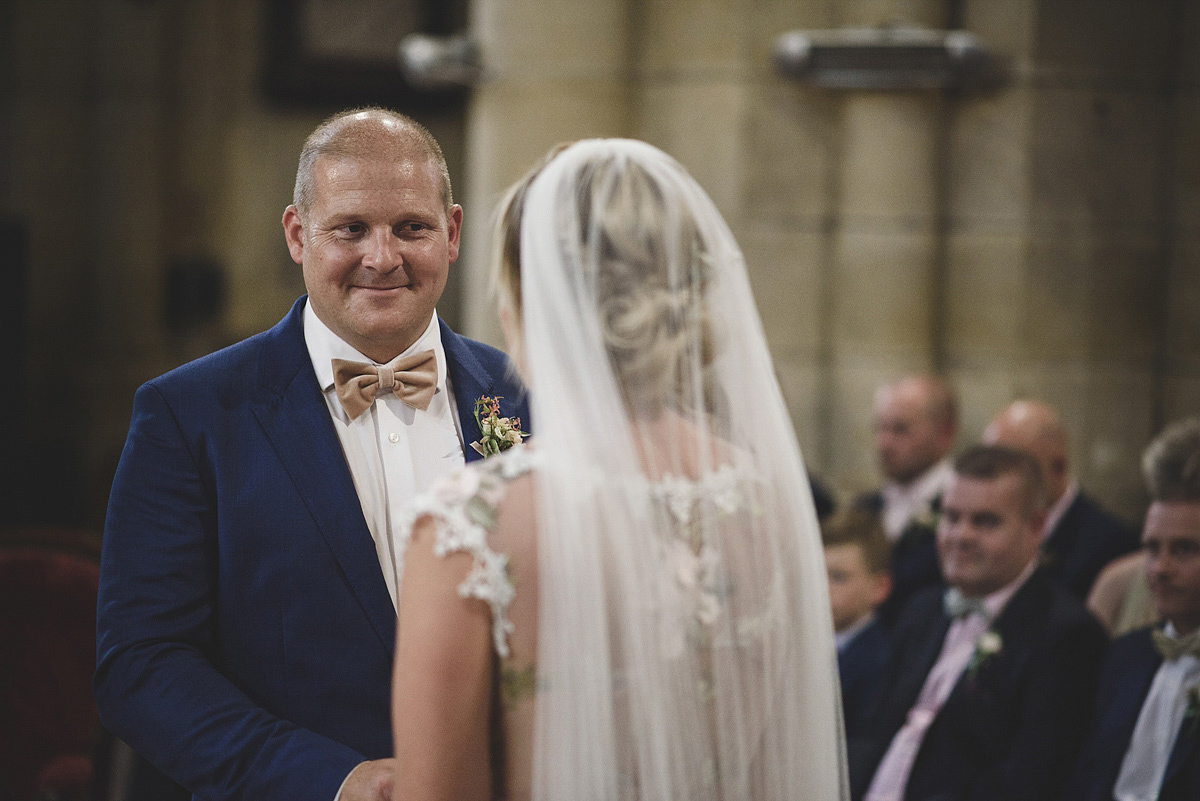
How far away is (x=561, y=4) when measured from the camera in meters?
5.12

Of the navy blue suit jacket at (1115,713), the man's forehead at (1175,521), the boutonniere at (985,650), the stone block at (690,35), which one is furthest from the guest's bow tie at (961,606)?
the stone block at (690,35)

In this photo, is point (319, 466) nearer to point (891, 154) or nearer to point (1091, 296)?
point (891, 154)

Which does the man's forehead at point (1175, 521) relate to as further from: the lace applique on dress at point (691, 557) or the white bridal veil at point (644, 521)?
the lace applique on dress at point (691, 557)

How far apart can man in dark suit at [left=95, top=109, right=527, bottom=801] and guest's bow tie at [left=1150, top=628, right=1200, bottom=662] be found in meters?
1.80

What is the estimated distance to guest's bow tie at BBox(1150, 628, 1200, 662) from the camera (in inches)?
115

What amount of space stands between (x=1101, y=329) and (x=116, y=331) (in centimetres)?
456

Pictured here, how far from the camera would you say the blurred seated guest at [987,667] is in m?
3.14

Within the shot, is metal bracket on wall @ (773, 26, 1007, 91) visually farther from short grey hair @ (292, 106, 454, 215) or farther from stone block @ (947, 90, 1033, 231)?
short grey hair @ (292, 106, 454, 215)

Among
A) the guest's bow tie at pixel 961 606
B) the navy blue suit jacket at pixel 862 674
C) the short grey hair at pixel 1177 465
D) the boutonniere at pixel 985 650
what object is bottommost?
the navy blue suit jacket at pixel 862 674

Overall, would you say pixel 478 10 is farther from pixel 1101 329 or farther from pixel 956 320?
pixel 1101 329

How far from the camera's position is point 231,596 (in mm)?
1908

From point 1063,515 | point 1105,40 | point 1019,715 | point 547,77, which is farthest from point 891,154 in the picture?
point 1019,715

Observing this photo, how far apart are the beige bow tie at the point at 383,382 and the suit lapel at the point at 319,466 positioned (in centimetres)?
5

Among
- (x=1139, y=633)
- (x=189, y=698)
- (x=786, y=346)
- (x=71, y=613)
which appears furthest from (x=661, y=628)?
(x=786, y=346)
